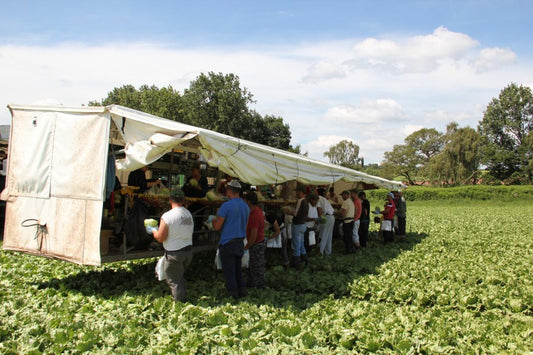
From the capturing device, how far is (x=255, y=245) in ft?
26.4

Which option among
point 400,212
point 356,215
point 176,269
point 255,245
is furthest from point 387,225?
point 176,269

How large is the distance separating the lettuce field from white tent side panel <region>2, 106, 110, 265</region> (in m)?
0.85

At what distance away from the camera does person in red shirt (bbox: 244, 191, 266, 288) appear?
7.85 m

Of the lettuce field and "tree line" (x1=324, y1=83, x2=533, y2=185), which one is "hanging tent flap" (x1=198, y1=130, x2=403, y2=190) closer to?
the lettuce field

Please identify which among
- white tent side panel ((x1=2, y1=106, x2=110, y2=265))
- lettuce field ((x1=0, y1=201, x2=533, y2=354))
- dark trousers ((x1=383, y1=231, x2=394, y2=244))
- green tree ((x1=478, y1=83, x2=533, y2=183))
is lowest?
lettuce field ((x1=0, y1=201, x2=533, y2=354))

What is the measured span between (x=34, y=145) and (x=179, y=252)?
135 inches

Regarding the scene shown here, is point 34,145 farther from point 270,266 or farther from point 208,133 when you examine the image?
point 270,266

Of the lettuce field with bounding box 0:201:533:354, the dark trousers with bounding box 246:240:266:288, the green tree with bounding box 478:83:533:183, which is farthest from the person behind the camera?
the green tree with bounding box 478:83:533:183

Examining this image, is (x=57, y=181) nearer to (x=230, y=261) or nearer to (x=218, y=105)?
(x=230, y=261)

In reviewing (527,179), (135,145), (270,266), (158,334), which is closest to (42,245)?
(135,145)

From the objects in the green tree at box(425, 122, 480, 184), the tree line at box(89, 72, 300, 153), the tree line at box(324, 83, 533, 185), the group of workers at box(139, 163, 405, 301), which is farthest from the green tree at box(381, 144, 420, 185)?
the group of workers at box(139, 163, 405, 301)

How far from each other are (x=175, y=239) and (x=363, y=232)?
890 cm

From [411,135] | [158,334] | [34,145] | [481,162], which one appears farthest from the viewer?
[411,135]

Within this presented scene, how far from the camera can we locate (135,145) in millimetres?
6812
